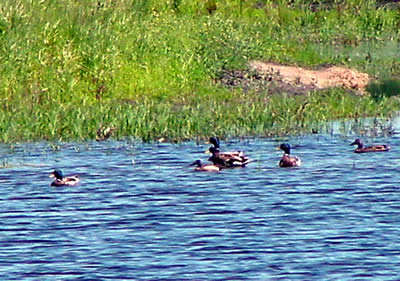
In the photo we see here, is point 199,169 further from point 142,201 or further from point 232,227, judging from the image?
point 232,227

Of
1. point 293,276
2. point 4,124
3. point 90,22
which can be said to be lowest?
point 293,276

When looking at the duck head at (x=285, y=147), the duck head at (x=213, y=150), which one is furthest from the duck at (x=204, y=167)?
the duck head at (x=285, y=147)

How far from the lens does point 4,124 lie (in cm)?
1900

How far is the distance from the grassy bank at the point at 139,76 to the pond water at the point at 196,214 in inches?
25.0

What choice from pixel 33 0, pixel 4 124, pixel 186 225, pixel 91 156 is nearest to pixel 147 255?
pixel 186 225

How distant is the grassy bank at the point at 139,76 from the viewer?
1956cm

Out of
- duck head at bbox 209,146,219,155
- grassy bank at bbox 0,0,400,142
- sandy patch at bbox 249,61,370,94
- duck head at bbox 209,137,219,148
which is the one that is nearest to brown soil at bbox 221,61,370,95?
sandy patch at bbox 249,61,370,94

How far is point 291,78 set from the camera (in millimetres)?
26422

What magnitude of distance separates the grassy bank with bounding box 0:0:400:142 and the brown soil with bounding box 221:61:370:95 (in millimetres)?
407

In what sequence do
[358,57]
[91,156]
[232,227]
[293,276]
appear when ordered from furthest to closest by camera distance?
[358,57] → [91,156] → [232,227] → [293,276]

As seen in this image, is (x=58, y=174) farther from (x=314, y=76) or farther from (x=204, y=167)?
(x=314, y=76)

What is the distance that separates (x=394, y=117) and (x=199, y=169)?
6787 millimetres

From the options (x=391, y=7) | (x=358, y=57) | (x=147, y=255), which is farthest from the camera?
(x=391, y=7)

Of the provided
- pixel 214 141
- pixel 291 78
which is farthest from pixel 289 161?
pixel 291 78
